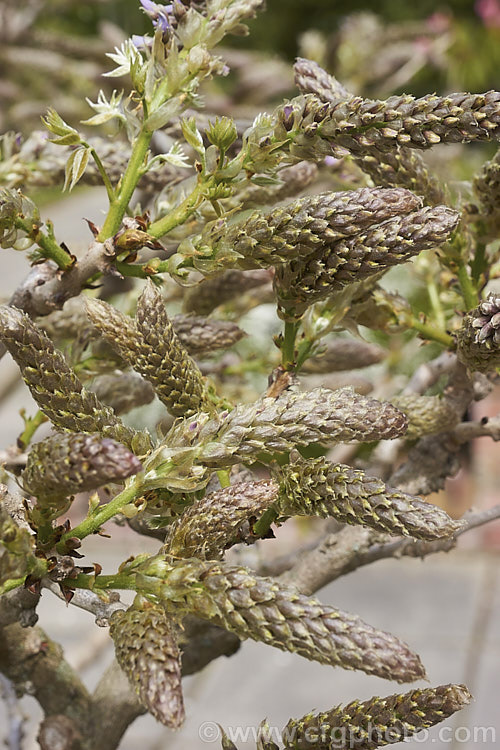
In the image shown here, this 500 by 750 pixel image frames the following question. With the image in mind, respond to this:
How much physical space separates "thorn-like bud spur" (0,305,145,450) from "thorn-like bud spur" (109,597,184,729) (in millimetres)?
75

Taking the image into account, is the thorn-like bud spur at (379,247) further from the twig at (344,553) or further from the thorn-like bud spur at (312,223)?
the twig at (344,553)

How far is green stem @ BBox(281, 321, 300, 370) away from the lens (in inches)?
18.0

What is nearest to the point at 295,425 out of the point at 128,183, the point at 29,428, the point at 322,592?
the point at 128,183

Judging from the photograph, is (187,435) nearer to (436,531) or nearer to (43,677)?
(436,531)

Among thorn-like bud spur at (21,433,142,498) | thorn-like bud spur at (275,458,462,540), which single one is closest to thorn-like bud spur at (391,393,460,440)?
thorn-like bud spur at (275,458,462,540)

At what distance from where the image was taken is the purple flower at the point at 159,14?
0.43m

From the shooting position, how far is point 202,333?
0.51 meters

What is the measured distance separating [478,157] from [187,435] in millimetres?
4811

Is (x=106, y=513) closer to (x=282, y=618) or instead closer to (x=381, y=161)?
(x=282, y=618)

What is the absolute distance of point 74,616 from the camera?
79.4 inches

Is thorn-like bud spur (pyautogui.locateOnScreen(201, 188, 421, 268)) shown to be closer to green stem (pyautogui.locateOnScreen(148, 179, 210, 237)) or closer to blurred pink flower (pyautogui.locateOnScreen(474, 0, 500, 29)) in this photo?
green stem (pyautogui.locateOnScreen(148, 179, 210, 237))

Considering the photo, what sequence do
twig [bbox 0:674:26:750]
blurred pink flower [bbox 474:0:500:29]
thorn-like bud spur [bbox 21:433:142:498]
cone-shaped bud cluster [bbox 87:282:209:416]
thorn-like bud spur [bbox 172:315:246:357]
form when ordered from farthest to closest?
blurred pink flower [bbox 474:0:500:29]
twig [bbox 0:674:26:750]
thorn-like bud spur [bbox 172:315:246:357]
cone-shaped bud cluster [bbox 87:282:209:416]
thorn-like bud spur [bbox 21:433:142:498]

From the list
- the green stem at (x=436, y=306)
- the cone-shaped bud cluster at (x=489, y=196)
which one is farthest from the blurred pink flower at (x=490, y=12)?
the cone-shaped bud cluster at (x=489, y=196)

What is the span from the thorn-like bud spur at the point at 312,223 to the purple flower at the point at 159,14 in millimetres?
104
